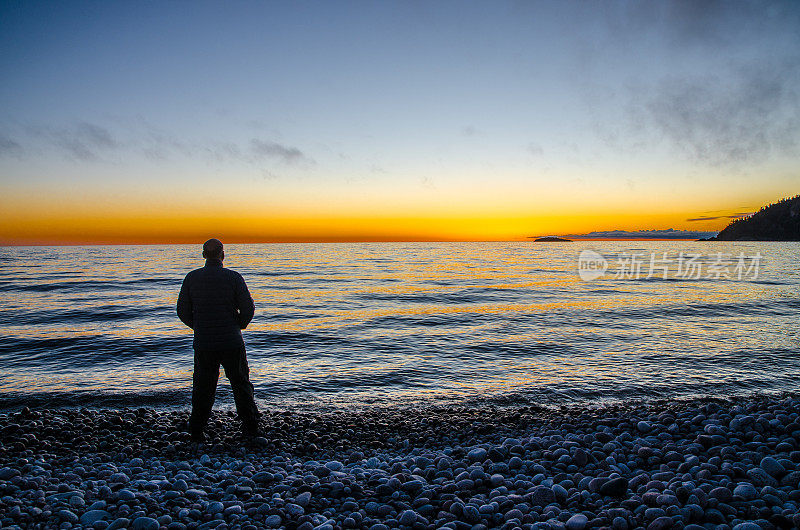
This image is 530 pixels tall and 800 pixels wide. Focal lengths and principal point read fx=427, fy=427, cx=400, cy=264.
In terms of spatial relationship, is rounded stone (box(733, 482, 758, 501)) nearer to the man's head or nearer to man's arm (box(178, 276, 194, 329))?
the man's head

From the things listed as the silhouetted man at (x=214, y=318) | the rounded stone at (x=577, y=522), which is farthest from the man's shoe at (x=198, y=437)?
the rounded stone at (x=577, y=522)

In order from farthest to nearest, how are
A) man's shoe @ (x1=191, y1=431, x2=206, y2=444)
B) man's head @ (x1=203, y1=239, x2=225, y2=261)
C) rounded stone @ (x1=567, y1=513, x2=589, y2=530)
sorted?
man's shoe @ (x1=191, y1=431, x2=206, y2=444), man's head @ (x1=203, y1=239, x2=225, y2=261), rounded stone @ (x1=567, y1=513, x2=589, y2=530)

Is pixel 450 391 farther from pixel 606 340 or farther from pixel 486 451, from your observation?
pixel 606 340

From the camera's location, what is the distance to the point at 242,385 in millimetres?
6953

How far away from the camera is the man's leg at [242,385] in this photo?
269 inches

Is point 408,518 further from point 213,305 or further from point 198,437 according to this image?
point 198,437

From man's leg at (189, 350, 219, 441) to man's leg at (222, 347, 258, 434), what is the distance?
0.65 feet

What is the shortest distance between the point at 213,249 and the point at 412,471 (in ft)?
14.4

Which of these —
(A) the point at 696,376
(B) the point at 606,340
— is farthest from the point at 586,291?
(A) the point at 696,376

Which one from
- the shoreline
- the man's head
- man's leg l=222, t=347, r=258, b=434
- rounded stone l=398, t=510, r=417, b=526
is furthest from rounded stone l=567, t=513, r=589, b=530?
the man's head

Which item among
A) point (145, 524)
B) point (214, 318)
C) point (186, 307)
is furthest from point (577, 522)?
point (186, 307)

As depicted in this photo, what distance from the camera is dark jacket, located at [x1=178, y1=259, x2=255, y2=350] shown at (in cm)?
665

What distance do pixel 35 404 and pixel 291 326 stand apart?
9546 millimetres

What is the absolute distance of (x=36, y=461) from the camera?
621 cm
